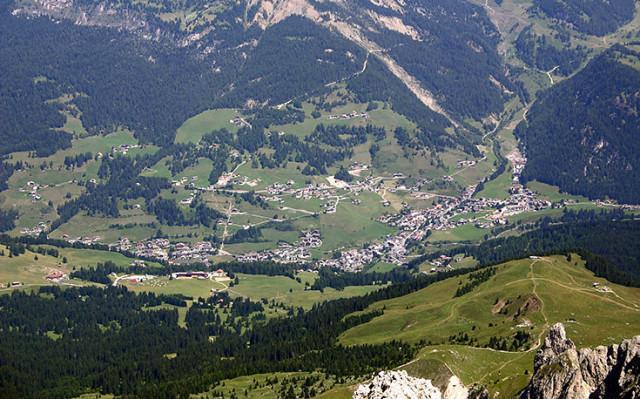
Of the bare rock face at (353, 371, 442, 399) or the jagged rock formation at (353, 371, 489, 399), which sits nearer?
the bare rock face at (353, 371, 442, 399)

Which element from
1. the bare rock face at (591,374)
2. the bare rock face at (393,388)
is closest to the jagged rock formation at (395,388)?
the bare rock face at (393,388)

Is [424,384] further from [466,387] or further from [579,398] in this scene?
[466,387]

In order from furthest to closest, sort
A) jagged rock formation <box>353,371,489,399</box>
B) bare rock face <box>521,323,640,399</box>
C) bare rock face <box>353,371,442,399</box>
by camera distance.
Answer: jagged rock formation <box>353,371,489,399</box> → bare rock face <box>353,371,442,399</box> → bare rock face <box>521,323,640,399</box>

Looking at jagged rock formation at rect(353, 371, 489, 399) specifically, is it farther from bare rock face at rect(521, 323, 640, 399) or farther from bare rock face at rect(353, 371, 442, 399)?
bare rock face at rect(521, 323, 640, 399)

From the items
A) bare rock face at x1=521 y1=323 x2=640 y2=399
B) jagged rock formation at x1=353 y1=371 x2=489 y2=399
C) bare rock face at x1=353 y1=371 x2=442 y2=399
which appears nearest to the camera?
bare rock face at x1=521 y1=323 x2=640 y2=399

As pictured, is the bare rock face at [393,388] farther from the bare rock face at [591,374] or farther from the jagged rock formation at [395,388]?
the bare rock face at [591,374]

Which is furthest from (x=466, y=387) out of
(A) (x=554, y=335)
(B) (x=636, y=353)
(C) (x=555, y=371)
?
(B) (x=636, y=353)

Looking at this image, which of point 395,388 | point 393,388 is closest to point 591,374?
point 395,388

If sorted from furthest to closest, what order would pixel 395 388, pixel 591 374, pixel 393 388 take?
pixel 591 374, pixel 395 388, pixel 393 388

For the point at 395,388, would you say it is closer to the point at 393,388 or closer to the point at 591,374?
the point at 393,388

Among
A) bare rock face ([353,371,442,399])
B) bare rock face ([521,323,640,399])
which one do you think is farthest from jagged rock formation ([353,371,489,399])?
bare rock face ([521,323,640,399])
